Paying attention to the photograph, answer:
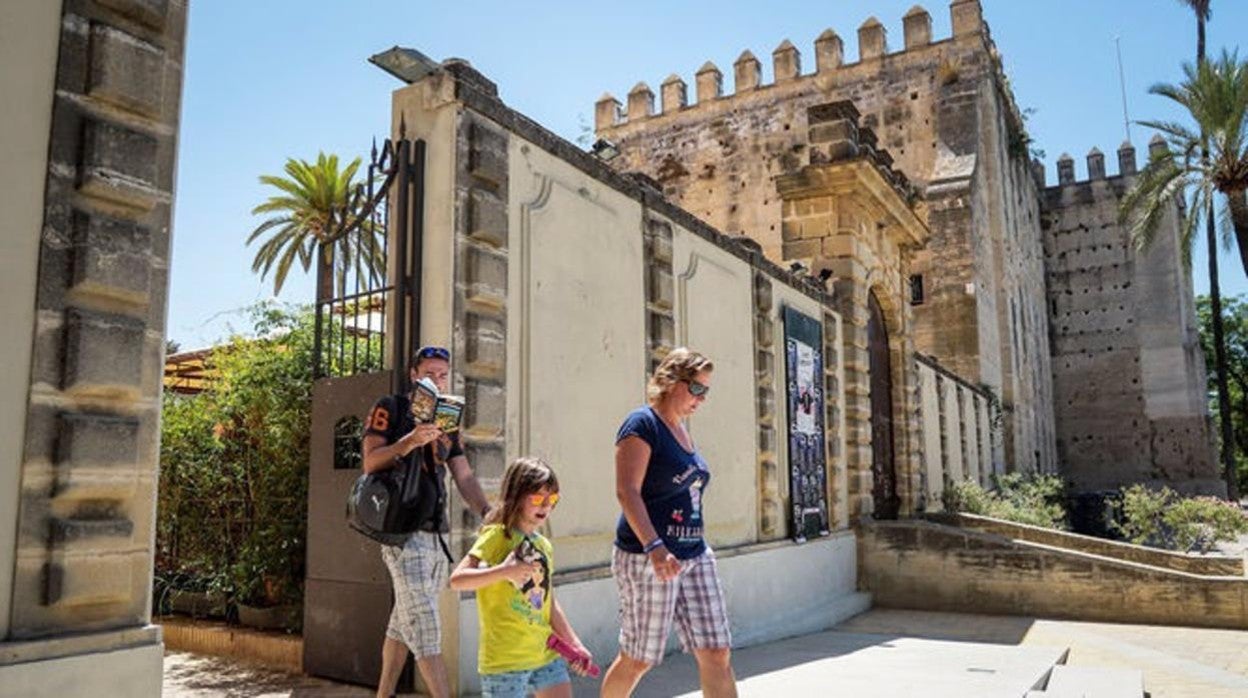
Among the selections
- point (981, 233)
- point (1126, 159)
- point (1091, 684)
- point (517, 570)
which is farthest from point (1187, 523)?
point (1126, 159)

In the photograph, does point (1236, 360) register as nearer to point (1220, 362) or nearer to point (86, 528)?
point (1220, 362)

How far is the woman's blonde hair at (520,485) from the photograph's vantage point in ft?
10.7

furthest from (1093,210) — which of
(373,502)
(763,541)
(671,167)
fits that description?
(373,502)

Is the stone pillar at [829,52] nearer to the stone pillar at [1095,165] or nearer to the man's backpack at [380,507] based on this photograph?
the stone pillar at [1095,165]

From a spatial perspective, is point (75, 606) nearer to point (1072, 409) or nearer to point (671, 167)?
point (671, 167)

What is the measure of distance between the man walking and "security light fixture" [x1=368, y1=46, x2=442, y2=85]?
224 centimetres

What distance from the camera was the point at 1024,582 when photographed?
11.4m

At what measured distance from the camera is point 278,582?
277 inches

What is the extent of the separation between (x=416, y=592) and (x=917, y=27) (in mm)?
25638

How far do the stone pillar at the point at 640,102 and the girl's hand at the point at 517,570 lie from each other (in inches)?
1057

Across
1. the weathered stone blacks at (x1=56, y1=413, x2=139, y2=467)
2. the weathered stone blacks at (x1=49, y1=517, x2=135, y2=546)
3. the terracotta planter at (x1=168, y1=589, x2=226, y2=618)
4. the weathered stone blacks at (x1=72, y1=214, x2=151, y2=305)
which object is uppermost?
the weathered stone blacks at (x1=72, y1=214, x2=151, y2=305)

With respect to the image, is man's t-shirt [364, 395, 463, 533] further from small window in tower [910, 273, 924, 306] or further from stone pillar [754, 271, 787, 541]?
small window in tower [910, 273, 924, 306]

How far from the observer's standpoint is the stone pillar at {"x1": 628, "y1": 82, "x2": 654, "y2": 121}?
28859 mm

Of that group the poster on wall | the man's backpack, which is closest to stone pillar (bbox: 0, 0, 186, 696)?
the man's backpack
